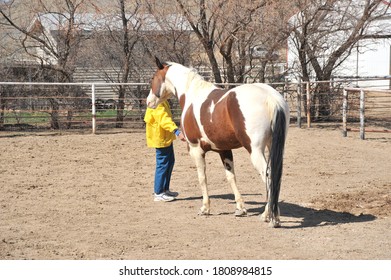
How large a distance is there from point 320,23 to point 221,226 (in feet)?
40.0

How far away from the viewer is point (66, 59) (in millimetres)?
16859

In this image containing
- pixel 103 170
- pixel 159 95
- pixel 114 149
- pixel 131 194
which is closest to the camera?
pixel 159 95

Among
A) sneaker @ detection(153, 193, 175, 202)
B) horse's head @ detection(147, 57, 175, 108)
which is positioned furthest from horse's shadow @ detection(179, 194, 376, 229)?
horse's head @ detection(147, 57, 175, 108)

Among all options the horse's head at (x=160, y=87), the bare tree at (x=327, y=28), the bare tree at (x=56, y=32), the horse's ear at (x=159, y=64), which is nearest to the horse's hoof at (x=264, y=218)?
the horse's head at (x=160, y=87)

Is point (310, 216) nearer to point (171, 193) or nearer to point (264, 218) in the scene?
point (264, 218)

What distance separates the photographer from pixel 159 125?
7191 millimetres

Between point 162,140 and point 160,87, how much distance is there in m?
0.67

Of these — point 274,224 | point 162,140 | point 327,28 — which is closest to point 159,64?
point 162,140

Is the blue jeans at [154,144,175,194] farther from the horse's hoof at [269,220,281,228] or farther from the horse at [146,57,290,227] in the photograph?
the horse's hoof at [269,220,281,228]

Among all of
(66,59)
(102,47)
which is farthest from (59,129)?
(102,47)

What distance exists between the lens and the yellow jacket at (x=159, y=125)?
7.07 meters

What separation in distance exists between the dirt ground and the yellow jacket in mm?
763
